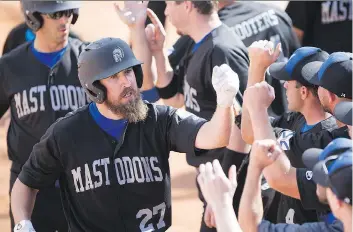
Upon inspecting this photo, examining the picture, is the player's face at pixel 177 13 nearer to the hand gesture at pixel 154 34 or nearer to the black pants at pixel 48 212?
the hand gesture at pixel 154 34

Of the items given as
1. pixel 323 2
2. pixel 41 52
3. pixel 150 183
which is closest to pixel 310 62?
pixel 150 183

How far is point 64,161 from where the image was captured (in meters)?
4.89

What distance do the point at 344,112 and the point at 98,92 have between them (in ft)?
4.49

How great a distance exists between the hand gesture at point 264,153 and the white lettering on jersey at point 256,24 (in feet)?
9.75

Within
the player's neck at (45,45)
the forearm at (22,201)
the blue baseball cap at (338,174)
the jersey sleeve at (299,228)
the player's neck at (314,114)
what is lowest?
the forearm at (22,201)

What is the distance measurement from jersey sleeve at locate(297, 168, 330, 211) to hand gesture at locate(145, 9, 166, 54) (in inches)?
85.0

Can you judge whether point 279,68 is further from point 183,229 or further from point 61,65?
point 183,229

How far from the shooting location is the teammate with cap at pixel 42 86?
5.97 meters

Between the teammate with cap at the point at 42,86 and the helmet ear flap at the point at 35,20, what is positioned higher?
the helmet ear flap at the point at 35,20

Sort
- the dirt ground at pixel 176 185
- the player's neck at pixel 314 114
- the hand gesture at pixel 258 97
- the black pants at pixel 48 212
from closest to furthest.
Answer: the hand gesture at pixel 258 97 < the player's neck at pixel 314 114 < the black pants at pixel 48 212 < the dirt ground at pixel 176 185

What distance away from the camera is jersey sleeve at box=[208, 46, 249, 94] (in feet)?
20.0

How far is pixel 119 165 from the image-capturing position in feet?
15.8

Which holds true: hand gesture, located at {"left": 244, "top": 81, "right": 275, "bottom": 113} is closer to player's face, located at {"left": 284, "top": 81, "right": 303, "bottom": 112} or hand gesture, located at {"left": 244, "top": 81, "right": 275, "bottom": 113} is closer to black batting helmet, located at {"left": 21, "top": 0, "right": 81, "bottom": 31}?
player's face, located at {"left": 284, "top": 81, "right": 303, "bottom": 112}

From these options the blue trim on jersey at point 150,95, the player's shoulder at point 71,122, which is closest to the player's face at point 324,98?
the player's shoulder at point 71,122
